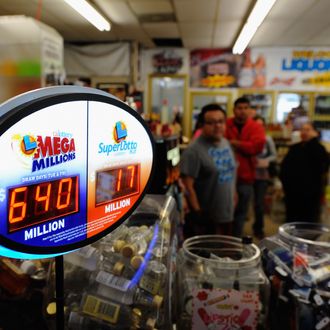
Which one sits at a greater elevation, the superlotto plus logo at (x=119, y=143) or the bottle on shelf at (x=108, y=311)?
the superlotto plus logo at (x=119, y=143)

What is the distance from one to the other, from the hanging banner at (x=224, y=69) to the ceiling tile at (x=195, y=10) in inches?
77.7

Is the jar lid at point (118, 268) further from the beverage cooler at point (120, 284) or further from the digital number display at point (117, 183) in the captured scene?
the digital number display at point (117, 183)

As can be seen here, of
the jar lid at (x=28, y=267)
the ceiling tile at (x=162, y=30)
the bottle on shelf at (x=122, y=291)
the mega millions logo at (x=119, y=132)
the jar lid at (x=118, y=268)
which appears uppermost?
the ceiling tile at (x=162, y=30)

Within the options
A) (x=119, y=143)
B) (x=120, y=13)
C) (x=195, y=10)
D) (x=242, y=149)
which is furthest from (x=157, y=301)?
(x=195, y=10)

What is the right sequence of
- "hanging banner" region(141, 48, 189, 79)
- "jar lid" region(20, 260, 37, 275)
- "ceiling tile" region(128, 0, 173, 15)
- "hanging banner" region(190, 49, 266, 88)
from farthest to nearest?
"hanging banner" region(141, 48, 189, 79)
"hanging banner" region(190, 49, 266, 88)
"ceiling tile" region(128, 0, 173, 15)
"jar lid" region(20, 260, 37, 275)

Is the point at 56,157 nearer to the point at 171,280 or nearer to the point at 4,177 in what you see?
the point at 4,177

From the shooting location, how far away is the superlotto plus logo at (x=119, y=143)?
886 mm

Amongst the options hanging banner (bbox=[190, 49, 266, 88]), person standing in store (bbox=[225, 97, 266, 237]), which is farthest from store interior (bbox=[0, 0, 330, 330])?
hanging banner (bbox=[190, 49, 266, 88])

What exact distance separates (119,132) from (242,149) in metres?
2.50

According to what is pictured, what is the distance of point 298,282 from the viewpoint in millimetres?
1301

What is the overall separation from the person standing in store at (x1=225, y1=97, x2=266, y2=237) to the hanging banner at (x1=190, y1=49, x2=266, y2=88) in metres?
3.61

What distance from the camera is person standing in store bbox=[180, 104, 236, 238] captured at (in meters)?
2.48

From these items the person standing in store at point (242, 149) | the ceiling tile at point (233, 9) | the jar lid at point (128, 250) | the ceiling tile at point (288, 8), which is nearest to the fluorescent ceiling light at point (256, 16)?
the ceiling tile at point (288, 8)

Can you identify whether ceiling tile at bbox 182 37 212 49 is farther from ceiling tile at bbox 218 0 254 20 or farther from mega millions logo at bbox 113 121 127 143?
mega millions logo at bbox 113 121 127 143
